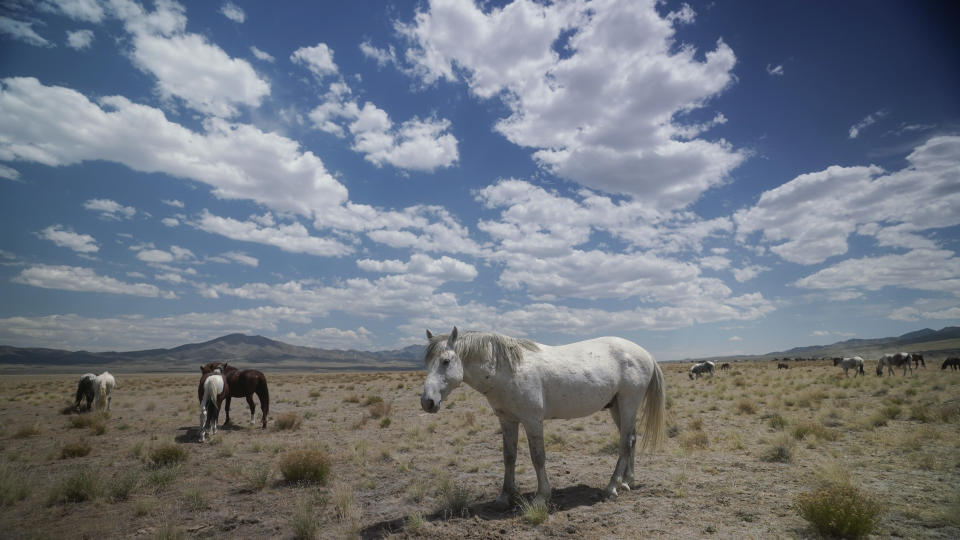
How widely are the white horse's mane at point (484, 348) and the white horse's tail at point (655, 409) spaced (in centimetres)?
272

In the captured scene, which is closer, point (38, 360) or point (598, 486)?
point (598, 486)

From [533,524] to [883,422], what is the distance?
11622mm

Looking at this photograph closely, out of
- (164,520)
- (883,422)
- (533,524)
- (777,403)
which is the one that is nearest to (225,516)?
(164,520)

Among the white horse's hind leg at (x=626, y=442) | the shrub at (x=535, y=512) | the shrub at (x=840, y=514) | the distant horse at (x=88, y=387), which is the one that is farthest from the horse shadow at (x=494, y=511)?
the distant horse at (x=88, y=387)

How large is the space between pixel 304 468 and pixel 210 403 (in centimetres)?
631

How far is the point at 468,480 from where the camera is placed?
7.71 meters

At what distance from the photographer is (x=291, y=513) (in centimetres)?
630

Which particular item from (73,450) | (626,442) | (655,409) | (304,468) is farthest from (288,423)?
(655,409)

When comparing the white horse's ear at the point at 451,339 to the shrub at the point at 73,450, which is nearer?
the white horse's ear at the point at 451,339

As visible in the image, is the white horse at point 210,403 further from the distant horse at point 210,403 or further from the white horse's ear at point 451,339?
the white horse's ear at point 451,339

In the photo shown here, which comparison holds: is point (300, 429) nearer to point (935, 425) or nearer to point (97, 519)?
point (97, 519)

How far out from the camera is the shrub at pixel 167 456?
9078 millimetres

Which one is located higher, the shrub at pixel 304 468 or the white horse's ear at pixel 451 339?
the white horse's ear at pixel 451 339

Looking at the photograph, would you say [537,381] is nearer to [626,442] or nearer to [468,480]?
[626,442]
